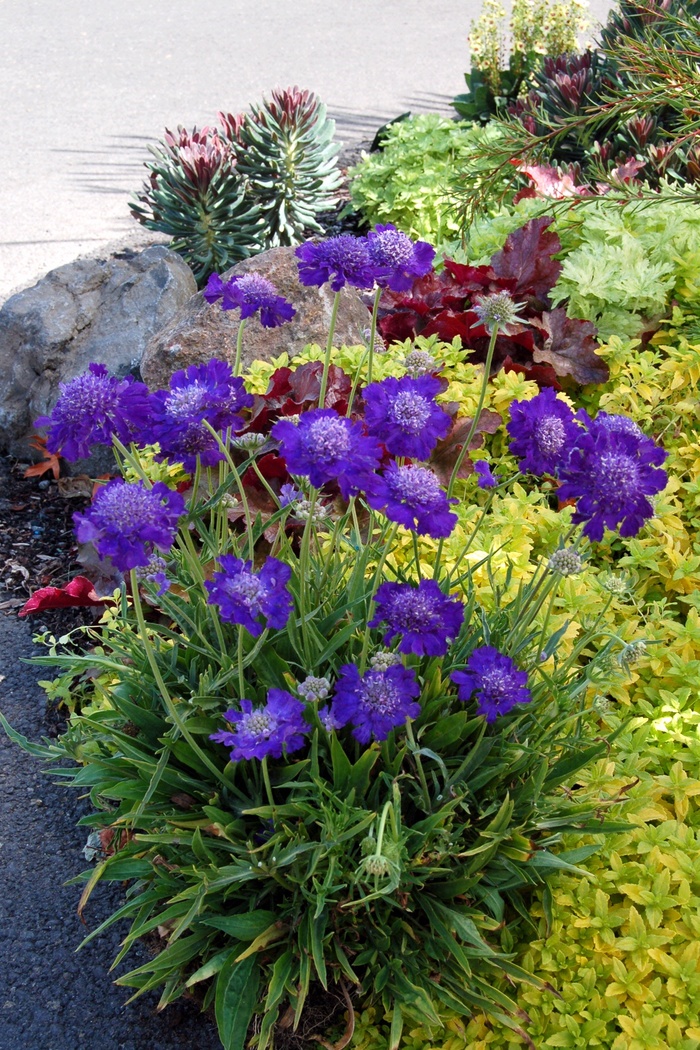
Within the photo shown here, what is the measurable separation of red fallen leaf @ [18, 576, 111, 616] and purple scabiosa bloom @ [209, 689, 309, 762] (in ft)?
4.98

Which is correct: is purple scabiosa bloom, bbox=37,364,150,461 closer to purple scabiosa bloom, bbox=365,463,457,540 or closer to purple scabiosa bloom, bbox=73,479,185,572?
purple scabiosa bloom, bbox=73,479,185,572

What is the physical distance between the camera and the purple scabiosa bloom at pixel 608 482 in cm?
148

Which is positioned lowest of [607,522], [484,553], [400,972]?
[400,972]

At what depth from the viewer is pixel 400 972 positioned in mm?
1812

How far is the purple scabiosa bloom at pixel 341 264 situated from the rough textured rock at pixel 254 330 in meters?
1.68

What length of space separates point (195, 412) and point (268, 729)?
557 mm

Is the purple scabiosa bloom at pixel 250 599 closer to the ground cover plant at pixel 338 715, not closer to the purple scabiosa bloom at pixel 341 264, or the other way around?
the ground cover plant at pixel 338 715

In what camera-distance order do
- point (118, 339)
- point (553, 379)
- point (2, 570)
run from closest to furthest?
point (553, 379) < point (2, 570) < point (118, 339)

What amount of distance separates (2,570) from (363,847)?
2394 mm

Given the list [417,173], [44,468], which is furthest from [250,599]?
[417,173]

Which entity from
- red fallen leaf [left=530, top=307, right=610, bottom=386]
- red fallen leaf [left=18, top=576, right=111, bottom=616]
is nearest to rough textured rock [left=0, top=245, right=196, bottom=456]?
red fallen leaf [left=18, top=576, right=111, bottom=616]

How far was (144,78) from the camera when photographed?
8.62 metres

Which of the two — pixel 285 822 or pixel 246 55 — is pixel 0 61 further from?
pixel 285 822

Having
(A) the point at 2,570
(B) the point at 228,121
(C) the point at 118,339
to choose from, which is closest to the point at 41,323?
(C) the point at 118,339
